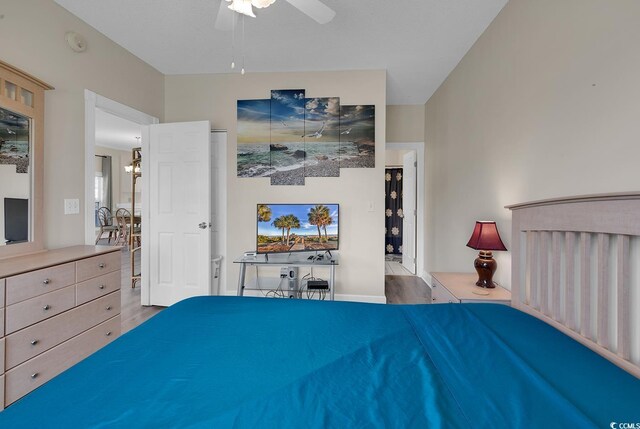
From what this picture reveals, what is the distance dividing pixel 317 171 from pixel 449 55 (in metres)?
1.79

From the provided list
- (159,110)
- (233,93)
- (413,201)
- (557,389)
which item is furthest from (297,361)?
(413,201)

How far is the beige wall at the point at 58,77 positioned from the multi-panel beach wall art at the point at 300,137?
138 cm

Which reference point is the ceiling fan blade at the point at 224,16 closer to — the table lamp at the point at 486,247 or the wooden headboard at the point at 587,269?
the wooden headboard at the point at 587,269

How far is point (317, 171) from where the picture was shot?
3217 millimetres

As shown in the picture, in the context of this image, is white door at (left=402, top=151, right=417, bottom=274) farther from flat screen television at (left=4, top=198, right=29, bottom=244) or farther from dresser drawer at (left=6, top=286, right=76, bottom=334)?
flat screen television at (left=4, top=198, right=29, bottom=244)

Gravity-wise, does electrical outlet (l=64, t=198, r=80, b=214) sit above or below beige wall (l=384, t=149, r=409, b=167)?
below

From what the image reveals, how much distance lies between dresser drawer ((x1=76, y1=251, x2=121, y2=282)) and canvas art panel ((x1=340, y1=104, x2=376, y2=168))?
2393mm

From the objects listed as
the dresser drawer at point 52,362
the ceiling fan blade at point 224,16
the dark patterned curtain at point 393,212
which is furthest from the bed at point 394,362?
the dark patterned curtain at point 393,212

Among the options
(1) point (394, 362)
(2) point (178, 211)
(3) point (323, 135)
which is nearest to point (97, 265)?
(2) point (178, 211)

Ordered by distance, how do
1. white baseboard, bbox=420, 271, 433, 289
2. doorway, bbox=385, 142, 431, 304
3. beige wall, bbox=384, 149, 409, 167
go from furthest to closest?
beige wall, bbox=384, 149, 409, 167, white baseboard, bbox=420, 271, 433, 289, doorway, bbox=385, 142, 431, 304

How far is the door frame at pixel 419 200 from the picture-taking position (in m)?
4.22

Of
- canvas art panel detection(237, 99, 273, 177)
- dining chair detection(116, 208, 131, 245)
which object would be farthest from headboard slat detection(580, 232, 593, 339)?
dining chair detection(116, 208, 131, 245)

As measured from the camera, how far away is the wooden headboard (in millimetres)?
920

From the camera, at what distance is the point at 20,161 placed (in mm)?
1889
